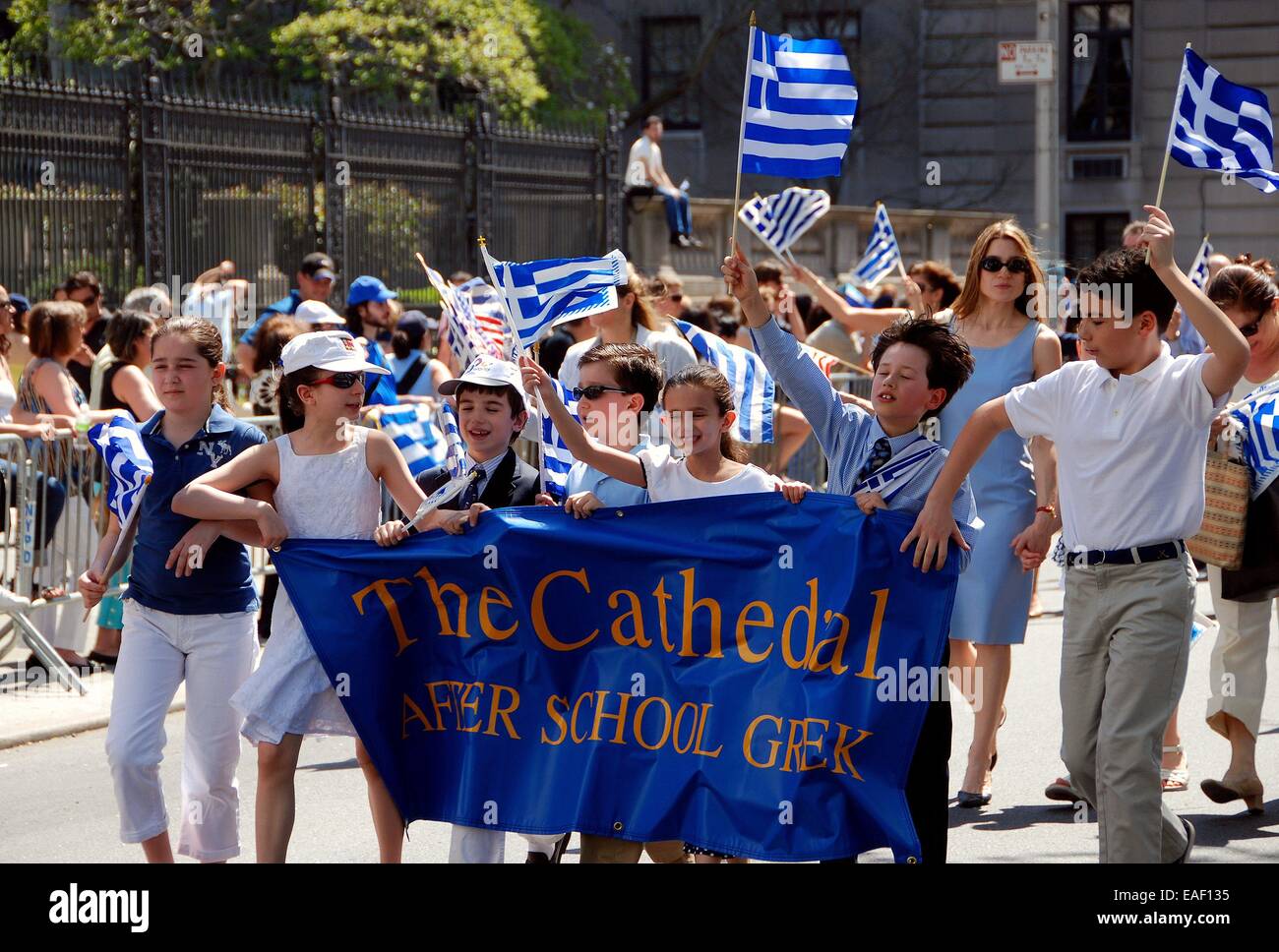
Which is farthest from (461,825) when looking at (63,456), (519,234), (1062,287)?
(519,234)

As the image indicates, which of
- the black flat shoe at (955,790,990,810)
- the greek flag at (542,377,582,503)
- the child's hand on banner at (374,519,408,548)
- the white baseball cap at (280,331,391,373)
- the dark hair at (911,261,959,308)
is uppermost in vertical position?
the dark hair at (911,261,959,308)

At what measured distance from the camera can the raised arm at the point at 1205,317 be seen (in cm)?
449

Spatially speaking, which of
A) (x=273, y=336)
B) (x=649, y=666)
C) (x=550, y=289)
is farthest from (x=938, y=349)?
(x=273, y=336)

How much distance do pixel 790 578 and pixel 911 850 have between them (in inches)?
31.4

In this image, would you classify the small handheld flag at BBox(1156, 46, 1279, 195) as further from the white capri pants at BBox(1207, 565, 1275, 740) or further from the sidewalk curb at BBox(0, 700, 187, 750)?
the sidewalk curb at BBox(0, 700, 187, 750)

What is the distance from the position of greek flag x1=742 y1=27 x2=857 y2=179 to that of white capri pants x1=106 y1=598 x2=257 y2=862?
7.57 ft

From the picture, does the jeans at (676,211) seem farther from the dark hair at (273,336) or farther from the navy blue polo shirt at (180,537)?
the navy blue polo shirt at (180,537)

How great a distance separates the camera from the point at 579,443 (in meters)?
5.14

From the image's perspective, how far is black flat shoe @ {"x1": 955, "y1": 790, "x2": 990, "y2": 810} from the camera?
666 cm

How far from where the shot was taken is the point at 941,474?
483 cm

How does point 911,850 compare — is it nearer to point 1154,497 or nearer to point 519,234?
point 1154,497

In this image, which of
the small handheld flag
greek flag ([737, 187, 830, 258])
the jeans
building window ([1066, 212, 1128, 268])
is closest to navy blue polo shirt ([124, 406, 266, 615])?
the small handheld flag

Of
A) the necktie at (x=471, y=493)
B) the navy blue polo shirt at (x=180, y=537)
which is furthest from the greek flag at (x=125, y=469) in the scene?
the necktie at (x=471, y=493)

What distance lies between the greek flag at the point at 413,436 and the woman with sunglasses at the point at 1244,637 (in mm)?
4128
